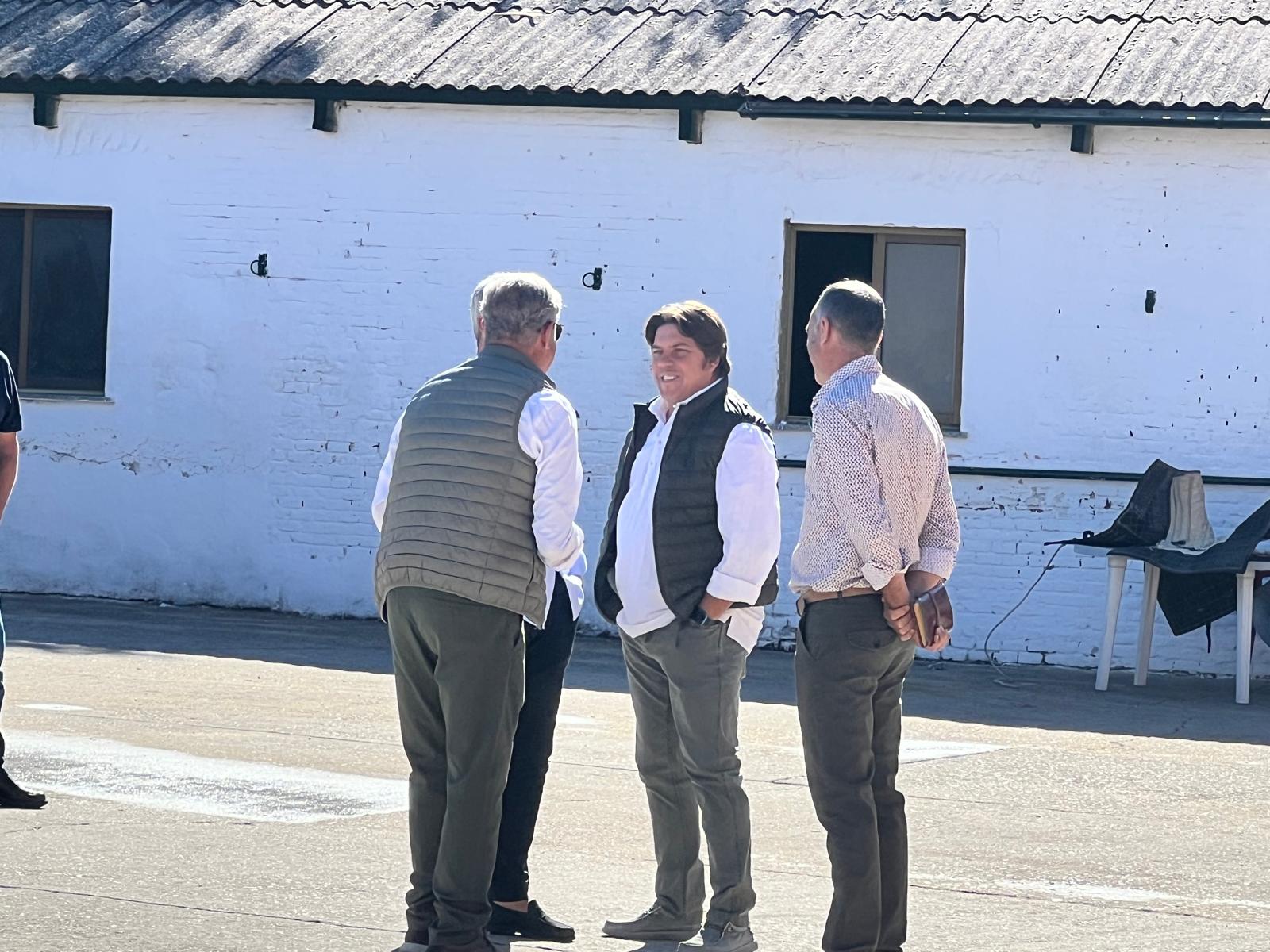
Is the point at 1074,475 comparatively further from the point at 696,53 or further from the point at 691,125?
the point at 696,53

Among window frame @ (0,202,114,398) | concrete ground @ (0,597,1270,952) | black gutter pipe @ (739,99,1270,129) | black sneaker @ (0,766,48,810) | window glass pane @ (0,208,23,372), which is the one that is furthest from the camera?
window glass pane @ (0,208,23,372)

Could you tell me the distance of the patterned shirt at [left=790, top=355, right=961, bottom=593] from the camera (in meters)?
5.09

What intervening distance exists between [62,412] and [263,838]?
8.82 m

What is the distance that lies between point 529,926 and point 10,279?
10.8 metres

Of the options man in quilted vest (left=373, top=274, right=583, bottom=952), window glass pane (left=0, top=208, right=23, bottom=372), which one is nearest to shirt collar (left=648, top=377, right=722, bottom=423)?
man in quilted vest (left=373, top=274, right=583, bottom=952)

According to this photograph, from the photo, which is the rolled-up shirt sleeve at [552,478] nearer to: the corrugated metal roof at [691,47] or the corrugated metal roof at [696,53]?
the corrugated metal roof at [691,47]

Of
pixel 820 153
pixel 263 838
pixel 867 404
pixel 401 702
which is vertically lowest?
pixel 263 838

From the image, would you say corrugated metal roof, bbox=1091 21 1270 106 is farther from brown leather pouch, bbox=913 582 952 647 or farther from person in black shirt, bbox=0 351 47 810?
brown leather pouch, bbox=913 582 952 647

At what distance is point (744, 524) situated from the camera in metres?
5.42

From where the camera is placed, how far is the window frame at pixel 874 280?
13.4 m

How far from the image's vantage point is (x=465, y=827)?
5.22 metres

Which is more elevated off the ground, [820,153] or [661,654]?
[820,153]

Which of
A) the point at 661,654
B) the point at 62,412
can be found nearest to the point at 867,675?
the point at 661,654

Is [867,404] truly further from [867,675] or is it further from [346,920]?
[346,920]
